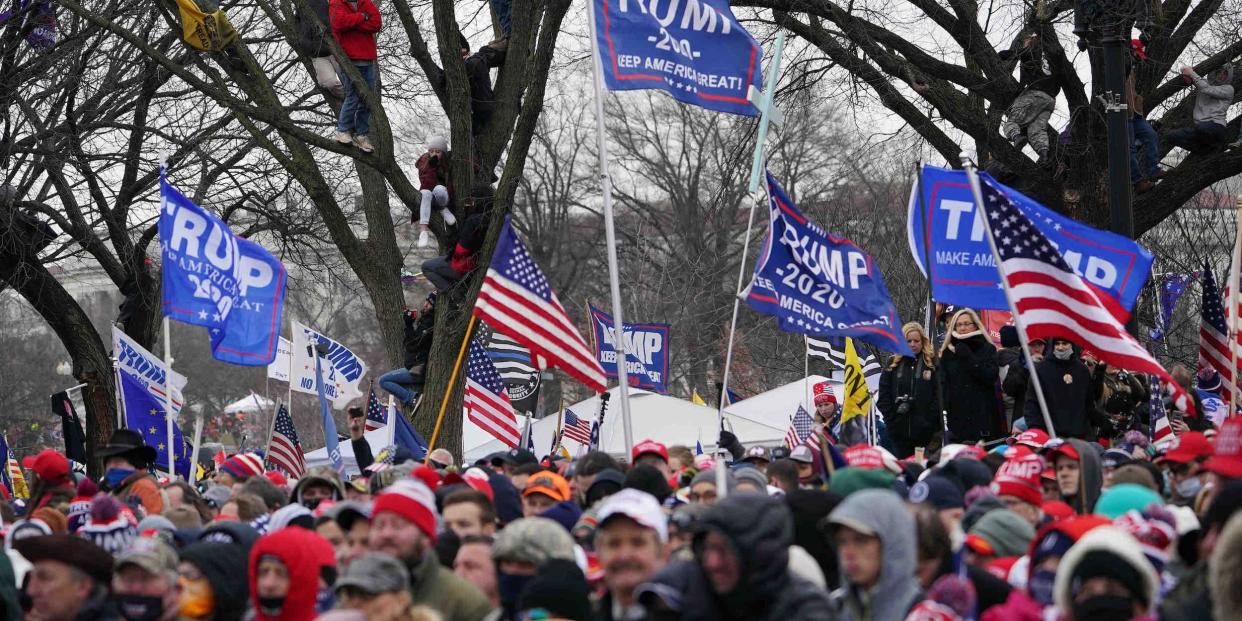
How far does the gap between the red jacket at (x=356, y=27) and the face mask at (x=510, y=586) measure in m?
9.52

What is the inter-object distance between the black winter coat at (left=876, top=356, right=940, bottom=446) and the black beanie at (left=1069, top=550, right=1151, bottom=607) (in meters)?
8.55

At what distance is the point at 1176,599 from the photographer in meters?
5.16

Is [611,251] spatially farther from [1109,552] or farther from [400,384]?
[1109,552]

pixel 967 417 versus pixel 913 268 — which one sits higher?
pixel 913 268

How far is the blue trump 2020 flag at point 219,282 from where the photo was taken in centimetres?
1333

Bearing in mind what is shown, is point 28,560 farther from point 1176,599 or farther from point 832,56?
point 832,56

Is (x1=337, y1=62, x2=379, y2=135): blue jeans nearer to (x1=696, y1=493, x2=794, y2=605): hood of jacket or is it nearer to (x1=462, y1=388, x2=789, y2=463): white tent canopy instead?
(x1=462, y1=388, x2=789, y2=463): white tent canopy

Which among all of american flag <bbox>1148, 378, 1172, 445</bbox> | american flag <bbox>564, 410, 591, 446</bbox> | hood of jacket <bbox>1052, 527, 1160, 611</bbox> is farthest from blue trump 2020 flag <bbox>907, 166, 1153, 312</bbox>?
american flag <bbox>564, 410, 591, 446</bbox>

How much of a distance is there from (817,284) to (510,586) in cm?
709

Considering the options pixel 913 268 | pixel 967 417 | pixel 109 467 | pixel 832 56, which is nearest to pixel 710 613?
pixel 109 467

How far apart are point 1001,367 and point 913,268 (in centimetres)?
2360

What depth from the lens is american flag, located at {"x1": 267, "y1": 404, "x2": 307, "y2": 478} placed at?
1531 centimetres

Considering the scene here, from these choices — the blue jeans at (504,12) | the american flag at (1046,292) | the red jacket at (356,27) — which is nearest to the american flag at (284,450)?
the red jacket at (356,27)

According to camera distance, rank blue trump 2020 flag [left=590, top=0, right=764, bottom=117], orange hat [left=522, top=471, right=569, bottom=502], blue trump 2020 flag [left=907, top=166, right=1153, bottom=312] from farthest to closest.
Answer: blue trump 2020 flag [left=590, top=0, right=764, bottom=117]
blue trump 2020 flag [left=907, top=166, right=1153, bottom=312]
orange hat [left=522, top=471, right=569, bottom=502]
